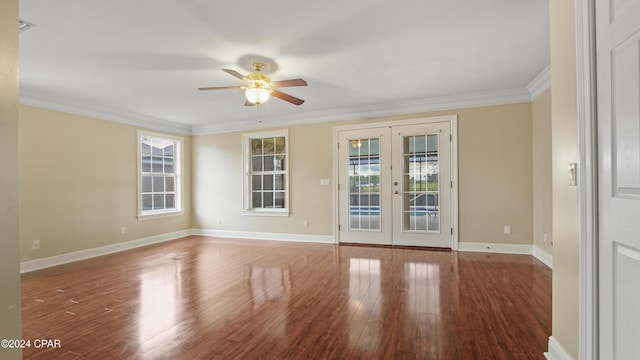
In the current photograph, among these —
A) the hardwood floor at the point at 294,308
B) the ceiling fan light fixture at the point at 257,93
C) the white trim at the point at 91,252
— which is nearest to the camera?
the hardwood floor at the point at 294,308

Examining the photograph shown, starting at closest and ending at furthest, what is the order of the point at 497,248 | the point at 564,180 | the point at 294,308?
the point at 564,180 → the point at 294,308 → the point at 497,248

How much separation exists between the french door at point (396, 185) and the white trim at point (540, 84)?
3.89 ft

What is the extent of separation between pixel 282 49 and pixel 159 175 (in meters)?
4.47

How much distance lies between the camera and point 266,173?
20.2 ft

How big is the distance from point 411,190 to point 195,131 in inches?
196

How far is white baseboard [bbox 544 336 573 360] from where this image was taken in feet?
5.33

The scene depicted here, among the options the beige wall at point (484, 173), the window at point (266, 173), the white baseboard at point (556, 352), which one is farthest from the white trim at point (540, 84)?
the window at point (266, 173)

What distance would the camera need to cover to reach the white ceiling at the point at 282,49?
2.27 m

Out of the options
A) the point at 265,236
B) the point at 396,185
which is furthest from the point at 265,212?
the point at 396,185

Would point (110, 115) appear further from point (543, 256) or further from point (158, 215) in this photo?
point (543, 256)

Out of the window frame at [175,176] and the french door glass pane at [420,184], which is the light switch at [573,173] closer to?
the french door glass pane at [420,184]

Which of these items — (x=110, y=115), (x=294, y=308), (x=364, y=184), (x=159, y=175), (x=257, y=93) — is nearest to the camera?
(x=294, y=308)

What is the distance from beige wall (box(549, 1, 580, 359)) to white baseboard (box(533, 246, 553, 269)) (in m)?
2.46

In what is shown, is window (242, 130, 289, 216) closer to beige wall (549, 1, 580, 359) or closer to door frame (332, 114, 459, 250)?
door frame (332, 114, 459, 250)
